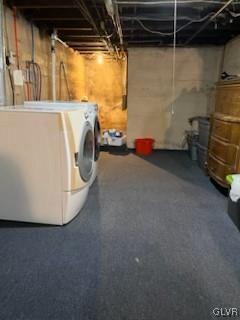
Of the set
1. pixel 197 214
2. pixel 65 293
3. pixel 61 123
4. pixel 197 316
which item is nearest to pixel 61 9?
pixel 61 123

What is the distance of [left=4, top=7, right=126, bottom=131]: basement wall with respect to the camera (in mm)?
3064

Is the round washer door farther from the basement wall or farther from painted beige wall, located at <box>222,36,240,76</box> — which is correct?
painted beige wall, located at <box>222,36,240,76</box>

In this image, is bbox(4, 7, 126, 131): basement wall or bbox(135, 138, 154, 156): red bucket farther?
bbox(135, 138, 154, 156): red bucket

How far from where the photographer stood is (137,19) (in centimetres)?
321

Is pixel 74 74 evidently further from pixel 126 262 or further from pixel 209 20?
pixel 126 262

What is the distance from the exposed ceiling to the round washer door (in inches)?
47.2

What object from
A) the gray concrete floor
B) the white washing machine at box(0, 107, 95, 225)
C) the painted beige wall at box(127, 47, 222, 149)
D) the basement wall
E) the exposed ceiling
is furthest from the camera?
the painted beige wall at box(127, 47, 222, 149)

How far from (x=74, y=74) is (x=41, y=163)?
418 cm

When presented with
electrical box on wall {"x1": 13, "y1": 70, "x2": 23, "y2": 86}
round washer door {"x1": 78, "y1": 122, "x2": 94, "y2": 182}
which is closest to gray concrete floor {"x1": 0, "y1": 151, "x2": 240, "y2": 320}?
round washer door {"x1": 78, "y1": 122, "x2": 94, "y2": 182}

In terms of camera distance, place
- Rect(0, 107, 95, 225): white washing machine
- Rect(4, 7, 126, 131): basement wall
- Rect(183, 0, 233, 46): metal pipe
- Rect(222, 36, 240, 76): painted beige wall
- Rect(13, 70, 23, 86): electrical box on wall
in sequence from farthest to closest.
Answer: Rect(222, 36, 240, 76): painted beige wall < Rect(4, 7, 126, 131): basement wall < Rect(13, 70, 23, 86): electrical box on wall < Rect(183, 0, 233, 46): metal pipe < Rect(0, 107, 95, 225): white washing machine

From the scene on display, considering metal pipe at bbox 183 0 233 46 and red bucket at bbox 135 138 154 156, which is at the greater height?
metal pipe at bbox 183 0 233 46

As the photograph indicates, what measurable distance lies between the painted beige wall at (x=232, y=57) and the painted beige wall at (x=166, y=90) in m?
0.26

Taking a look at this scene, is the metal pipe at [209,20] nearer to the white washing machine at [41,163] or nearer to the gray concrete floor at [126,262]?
the white washing machine at [41,163]

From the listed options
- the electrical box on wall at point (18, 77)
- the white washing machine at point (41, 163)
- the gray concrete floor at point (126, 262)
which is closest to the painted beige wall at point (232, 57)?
the gray concrete floor at point (126, 262)
